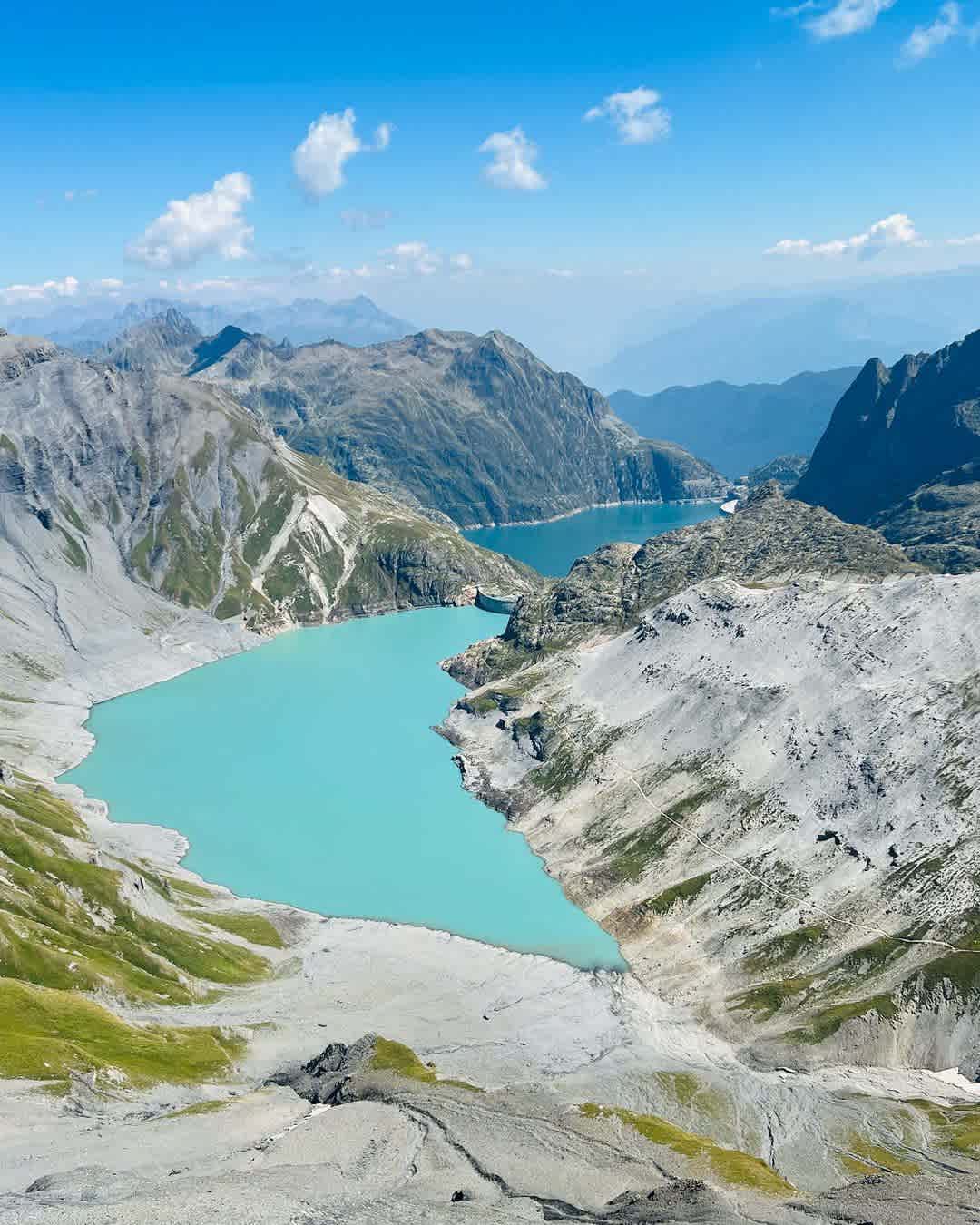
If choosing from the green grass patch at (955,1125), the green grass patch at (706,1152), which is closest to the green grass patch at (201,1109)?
the green grass patch at (706,1152)

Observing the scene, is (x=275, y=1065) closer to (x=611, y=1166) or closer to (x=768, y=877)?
(x=611, y=1166)

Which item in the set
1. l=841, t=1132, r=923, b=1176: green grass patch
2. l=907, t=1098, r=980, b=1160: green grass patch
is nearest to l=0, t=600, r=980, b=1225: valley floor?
l=841, t=1132, r=923, b=1176: green grass patch

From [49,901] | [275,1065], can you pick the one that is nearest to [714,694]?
[275,1065]

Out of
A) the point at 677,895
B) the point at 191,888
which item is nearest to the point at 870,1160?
the point at 677,895

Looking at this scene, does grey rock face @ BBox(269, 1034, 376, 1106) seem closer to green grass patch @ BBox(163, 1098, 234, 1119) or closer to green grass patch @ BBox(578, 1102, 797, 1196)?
green grass patch @ BBox(163, 1098, 234, 1119)

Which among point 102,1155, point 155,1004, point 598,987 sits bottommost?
point 598,987

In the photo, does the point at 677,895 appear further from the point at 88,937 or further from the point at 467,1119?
the point at 88,937

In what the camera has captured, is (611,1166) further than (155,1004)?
No
